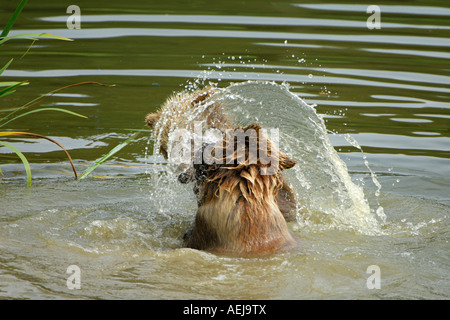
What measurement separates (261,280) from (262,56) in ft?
24.1

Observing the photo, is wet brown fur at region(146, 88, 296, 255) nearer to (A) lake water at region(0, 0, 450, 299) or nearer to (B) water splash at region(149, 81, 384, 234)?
(A) lake water at region(0, 0, 450, 299)

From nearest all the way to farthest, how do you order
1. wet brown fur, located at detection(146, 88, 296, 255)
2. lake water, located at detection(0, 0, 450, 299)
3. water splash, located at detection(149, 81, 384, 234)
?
lake water, located at detection(0, 0, 450, 299) < wet brown fur, located at detection(146, 88, 296, 255) < water splash, located at detection(149, 81, 384, 234)

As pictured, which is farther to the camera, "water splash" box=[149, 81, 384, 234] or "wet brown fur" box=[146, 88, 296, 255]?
"water splash" box=[149, 81, 384, 234]

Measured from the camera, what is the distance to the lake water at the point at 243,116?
4.52 m

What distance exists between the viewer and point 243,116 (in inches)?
264

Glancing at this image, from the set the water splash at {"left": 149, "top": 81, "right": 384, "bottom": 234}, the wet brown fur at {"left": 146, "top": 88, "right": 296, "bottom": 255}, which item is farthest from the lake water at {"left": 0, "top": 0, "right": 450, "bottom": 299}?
the wet brown fur at {"left": 146, "top": 88, "right": 296, "bottom": 255}

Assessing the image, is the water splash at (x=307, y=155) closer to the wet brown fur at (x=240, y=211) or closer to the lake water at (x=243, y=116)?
the lake water at (x=243, y=116)

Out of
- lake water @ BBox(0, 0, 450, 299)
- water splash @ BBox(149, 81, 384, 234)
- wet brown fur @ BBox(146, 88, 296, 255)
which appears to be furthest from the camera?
water splash @ BBox(149, 81, 384, 234)

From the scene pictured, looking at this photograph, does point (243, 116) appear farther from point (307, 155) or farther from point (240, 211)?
point (240, 211)

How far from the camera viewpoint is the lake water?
178 inches

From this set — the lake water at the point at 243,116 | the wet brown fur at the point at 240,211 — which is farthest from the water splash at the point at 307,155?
the wet brown fur at the point at 240,211

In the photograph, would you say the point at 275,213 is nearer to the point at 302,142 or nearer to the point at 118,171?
the point at 302,142

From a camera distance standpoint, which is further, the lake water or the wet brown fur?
the wet brown fur
